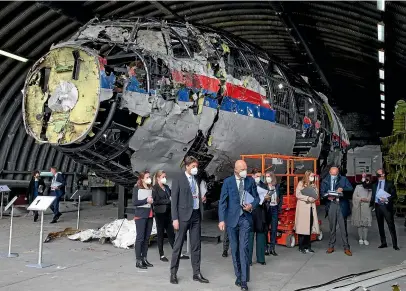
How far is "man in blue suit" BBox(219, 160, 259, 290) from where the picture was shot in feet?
20.3

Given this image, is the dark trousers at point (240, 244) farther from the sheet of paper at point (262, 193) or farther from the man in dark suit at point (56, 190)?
the man in dark suit at point (56, 190)

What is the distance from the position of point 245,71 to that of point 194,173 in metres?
3.39

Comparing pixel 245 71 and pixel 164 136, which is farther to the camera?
pixel 245 71

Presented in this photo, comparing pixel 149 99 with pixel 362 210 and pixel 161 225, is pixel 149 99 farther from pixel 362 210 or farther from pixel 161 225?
pixel 362 210

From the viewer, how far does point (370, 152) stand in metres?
28.5

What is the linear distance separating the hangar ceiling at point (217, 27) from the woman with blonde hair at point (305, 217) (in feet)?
22.9

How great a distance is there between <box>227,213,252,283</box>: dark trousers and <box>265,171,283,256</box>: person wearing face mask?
80.2 inches

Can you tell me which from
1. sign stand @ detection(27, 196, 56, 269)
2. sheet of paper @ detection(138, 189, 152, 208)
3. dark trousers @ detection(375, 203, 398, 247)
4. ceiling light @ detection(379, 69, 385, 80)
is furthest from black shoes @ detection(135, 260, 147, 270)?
ceiling light @ detection(379, 69, 385, 80)

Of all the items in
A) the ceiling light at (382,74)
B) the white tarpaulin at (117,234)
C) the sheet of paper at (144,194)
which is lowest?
the white tarpaulin at (117,234)

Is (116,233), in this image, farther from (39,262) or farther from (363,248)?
(363,248)

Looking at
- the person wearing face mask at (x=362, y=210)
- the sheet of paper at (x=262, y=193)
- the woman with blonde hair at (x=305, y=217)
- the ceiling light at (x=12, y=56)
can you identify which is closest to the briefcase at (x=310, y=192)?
the woman with blonde hair at (x=305, y=217)

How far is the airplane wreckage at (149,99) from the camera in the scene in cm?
720

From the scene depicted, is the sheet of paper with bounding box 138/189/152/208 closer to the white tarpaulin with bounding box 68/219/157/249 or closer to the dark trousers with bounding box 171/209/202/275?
the dark trousers with bounding box 171/209/202/275

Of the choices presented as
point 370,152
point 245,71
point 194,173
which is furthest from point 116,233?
point 370,152
